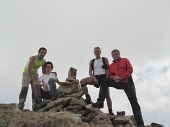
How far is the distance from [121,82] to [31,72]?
519 centimetres

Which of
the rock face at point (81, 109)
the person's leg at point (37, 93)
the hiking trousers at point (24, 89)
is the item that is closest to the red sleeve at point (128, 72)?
the rock face at point (81, 109)

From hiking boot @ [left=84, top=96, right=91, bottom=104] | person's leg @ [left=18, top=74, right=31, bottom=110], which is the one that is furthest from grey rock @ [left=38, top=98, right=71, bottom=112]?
person's leg @ [left=18, top=74, right=31, bottom=110]

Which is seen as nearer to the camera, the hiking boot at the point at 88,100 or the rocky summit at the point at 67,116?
the rocky summit at the point at 67,116

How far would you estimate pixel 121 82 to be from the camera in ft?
35.4

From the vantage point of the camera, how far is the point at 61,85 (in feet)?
46.4

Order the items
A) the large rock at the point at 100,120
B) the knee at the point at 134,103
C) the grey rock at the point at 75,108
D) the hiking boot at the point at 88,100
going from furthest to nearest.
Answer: the hiking boot at the point at 88,100 < the grey rock at the point at 75,108 < the knee at the point at 134,103 < the large rock at the point at 100,120

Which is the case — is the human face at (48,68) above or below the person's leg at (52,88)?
above

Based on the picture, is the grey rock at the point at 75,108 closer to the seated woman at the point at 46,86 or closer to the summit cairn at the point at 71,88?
the seated woman at the point at 46,86

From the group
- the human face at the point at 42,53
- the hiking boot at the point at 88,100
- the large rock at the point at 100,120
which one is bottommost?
the large rock at the point at 100,120

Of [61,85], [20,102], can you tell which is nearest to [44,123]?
[20,102]

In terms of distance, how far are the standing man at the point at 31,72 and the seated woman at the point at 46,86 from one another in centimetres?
37

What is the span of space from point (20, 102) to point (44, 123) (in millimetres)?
4821

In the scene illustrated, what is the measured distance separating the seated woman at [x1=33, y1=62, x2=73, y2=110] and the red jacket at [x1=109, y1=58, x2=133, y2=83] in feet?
10.9

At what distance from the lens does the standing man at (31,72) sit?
40.5 feet
